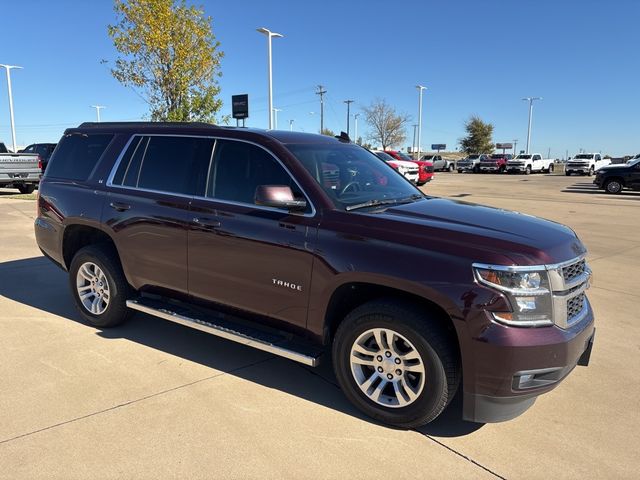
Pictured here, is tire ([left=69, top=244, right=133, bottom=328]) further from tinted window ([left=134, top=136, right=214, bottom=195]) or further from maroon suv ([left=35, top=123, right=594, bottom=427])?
tinted window ([left=134, top=136, right=214, bottom=195])

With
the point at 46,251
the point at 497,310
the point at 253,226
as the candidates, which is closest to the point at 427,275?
the point at 497,310

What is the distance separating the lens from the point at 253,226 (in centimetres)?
358

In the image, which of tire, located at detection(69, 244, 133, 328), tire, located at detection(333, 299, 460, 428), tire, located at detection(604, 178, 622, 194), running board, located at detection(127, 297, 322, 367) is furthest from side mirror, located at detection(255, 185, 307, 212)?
tire, located at detection(604, 178, 622, 194)

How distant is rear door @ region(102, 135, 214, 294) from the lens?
4.05 meters

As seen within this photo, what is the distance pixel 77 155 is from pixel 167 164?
1.34 metres

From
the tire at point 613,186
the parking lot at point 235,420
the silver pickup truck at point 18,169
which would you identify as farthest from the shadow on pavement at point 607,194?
the silver pickup truck at point 18,169

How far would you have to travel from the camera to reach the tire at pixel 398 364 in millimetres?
2936

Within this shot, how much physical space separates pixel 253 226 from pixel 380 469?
1.80 metres

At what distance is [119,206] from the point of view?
4.43m

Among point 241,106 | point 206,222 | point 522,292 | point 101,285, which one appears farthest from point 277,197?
point 241,106

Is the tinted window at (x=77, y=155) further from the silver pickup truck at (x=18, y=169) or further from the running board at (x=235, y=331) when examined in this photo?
the silver pickup truck at (x=18, y=169)

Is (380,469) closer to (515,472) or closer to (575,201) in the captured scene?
(515,472)

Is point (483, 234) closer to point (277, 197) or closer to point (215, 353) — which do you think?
point (277, 197)

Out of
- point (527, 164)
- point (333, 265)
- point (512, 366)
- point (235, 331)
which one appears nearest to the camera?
point (512, 366)
